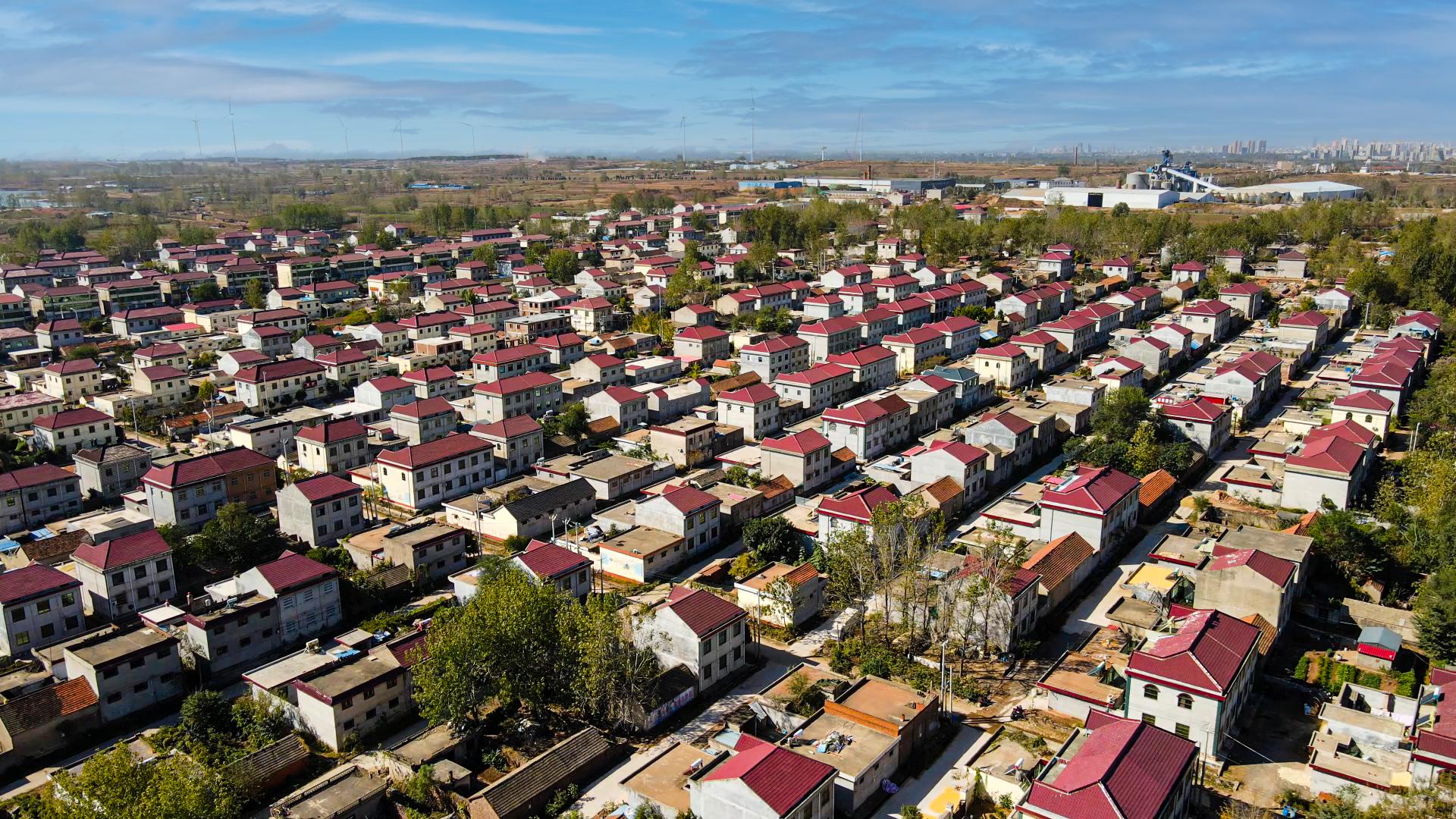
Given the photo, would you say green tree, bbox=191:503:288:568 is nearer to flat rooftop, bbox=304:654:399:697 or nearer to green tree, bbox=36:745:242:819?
flat rooftop, bbox=304:654:399:697

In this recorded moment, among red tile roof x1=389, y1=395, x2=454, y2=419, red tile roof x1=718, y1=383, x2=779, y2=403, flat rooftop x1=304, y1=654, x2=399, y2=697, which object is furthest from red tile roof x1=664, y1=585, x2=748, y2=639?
red tile roof x1=389, y1=395, x2=454, y2=419

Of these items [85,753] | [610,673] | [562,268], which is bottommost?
[85,753]

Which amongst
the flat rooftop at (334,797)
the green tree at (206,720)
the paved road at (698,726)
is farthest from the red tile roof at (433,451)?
the flat rooftop at (334,797)

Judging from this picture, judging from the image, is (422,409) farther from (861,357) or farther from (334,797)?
(334,797)

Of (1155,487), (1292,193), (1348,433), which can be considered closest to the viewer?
(1155,487)

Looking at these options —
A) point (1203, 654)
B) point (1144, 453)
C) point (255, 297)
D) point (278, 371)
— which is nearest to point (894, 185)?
point (255, 297)

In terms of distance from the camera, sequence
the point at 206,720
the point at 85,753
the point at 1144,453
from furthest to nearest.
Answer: the point at 1144,453
the point at 85,753
the point at 206,720
